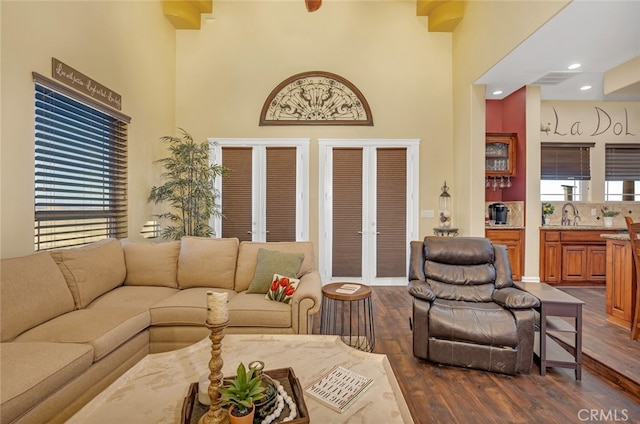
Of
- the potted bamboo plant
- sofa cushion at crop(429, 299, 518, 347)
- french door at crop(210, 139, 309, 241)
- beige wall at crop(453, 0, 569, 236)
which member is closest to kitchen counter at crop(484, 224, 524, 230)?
beige wall at crop(453, 0, 569, 236)

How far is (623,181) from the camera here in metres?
5.59

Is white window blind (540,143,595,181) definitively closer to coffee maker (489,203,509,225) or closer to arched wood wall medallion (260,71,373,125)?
coffee maker (489,203,509,225)

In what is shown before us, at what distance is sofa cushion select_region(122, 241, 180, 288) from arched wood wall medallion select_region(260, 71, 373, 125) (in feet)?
9.21

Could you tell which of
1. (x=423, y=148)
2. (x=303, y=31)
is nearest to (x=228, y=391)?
(x=423, y=148)

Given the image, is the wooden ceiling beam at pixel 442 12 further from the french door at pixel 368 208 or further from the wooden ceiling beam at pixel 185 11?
the wooden ceiling beam at pixel 185 11

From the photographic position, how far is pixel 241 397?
1221 mm

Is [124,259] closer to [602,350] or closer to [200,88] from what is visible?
[200,88]

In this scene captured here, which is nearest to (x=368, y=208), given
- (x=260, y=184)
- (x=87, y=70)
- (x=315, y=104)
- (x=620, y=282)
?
(x=260, y=184)

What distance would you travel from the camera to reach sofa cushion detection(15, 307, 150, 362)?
6.38 feet

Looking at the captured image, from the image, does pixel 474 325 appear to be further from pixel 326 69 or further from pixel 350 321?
pixel 326 69

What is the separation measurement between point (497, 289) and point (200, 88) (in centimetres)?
514

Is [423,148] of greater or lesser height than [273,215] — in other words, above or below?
above

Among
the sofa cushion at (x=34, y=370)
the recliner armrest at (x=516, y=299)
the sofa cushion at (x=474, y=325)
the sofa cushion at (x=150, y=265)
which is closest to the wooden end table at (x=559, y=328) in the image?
the recliner armrest at (x=516, y=299)

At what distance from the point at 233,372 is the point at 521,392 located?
204cm
